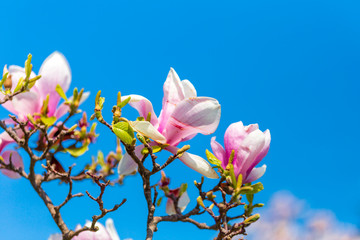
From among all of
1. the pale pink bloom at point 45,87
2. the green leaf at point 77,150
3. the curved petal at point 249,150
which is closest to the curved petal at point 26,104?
the pale pink bloom at point 45,87

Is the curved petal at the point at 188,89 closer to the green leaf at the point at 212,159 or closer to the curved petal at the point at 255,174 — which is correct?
the green leaf at the point at 212,159

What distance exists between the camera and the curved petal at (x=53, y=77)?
1749mm

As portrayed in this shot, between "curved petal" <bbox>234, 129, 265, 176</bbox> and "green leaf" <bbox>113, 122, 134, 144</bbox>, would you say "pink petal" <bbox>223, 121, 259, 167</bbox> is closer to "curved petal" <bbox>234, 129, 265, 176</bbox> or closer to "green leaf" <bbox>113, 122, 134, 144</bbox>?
"curved petal" <bbox>234, 129, 265, 176</bbox>

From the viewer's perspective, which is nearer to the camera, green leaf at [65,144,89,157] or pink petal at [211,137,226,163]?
pink petal at [211,137,226,163]

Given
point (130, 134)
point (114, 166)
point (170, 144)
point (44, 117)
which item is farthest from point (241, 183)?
point (114, 166)

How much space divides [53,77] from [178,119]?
704 millimetres

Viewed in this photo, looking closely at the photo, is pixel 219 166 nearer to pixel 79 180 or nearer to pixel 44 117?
pixel 44 117

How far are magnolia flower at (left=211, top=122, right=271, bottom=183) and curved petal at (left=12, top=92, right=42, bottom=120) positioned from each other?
0.79 meters

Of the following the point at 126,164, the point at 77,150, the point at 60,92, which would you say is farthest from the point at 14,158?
the point at 126,164

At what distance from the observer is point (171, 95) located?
1.40 metres

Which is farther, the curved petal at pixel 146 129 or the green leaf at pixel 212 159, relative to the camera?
the green leaf at pixel 212 159

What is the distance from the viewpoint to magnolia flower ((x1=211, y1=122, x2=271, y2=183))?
1.38 m

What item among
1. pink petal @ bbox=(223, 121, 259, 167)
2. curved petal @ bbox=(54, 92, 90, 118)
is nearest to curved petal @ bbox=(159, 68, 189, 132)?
pink petal @ bbox=(223, 121, 259, 167)

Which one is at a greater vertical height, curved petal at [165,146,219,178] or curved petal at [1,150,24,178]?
curved petal at [1,150,24,178]
